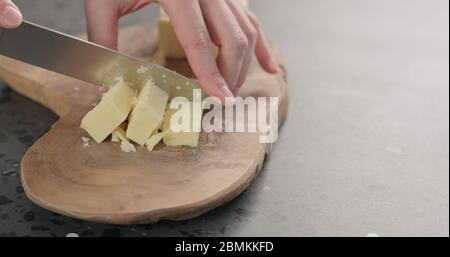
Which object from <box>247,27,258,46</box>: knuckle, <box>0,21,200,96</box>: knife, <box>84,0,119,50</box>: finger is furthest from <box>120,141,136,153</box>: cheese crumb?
<box>247,27,258,46</box>: knuckle

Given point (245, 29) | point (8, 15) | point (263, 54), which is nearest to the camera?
point (8, 15)

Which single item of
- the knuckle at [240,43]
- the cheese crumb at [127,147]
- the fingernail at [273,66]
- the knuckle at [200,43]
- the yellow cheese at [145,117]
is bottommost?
the fingernail at [273,66]

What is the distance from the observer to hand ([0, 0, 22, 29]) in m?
1.08

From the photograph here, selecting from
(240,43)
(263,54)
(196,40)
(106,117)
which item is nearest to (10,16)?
(106,117)

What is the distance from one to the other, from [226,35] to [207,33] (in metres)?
0.05

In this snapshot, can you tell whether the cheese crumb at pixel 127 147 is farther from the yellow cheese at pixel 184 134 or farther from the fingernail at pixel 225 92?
the fingernail at pixel 225 92

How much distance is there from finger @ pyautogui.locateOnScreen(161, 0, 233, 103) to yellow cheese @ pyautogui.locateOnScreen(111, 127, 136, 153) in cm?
21

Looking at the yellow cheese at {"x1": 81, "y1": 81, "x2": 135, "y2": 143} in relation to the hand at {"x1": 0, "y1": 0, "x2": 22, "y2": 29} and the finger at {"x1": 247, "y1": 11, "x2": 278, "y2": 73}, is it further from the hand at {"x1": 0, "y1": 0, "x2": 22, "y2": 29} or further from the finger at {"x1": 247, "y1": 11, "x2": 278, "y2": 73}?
the finger at {"x1": 247, "y1": 11, "x2": 278, "y2": 73}

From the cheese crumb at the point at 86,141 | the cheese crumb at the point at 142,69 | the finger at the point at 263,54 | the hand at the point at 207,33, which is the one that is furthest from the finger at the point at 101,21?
the finger at the point at 263,54

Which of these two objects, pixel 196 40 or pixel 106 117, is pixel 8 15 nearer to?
pixel 106 117

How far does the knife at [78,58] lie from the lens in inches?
45.2

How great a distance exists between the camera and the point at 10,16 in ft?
3.54
